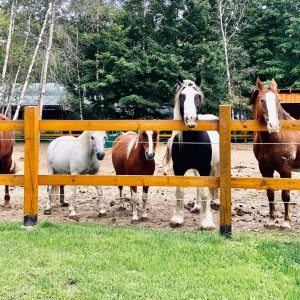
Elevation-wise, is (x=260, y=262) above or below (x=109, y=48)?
below

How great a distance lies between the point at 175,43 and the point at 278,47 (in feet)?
23.7

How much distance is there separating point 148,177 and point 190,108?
3.33 ft

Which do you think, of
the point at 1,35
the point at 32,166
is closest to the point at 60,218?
the point at 32,166

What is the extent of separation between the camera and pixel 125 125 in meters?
5.32

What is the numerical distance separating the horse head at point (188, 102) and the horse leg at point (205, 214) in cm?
115

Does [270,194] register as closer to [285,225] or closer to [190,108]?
[285,225]

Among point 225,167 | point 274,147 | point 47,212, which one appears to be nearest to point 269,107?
point 274,147

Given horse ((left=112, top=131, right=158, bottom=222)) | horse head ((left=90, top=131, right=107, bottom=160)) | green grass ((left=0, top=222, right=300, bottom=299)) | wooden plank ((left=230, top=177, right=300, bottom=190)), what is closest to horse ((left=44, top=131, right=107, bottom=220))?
horse head ((left=90, top=131, right=107, bottom=160))

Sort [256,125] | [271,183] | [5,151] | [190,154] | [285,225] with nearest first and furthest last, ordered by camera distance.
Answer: [271,183] → [256,125] → [285,225] → [190,154] → [5,151]

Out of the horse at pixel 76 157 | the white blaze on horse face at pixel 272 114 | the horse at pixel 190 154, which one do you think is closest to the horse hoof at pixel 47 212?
the horse at pixel 76 157

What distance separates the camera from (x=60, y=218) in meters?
6.87

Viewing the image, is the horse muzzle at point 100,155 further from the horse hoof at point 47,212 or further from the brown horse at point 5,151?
the brown horse at point 5,151

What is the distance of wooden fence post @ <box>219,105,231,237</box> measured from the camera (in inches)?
199

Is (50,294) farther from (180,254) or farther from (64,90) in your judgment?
(64,90)
